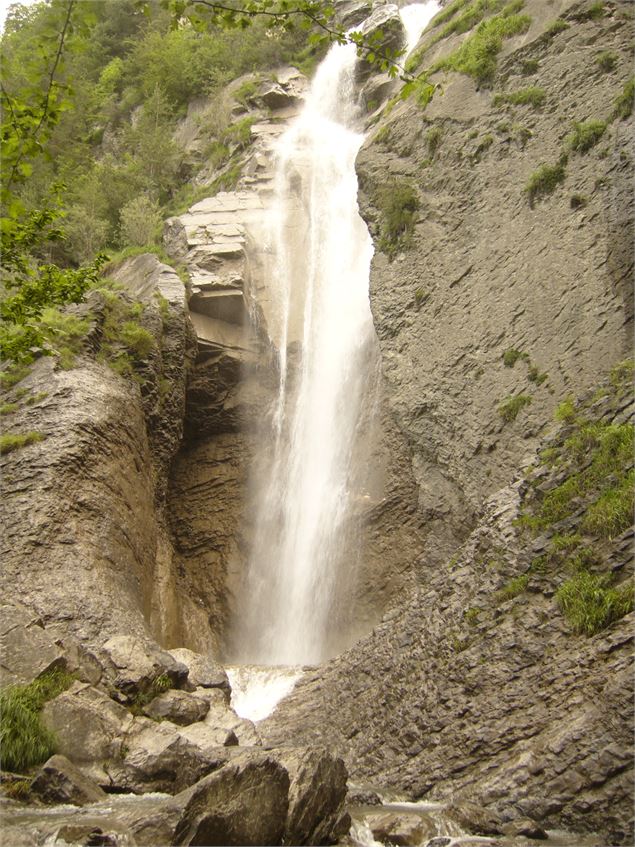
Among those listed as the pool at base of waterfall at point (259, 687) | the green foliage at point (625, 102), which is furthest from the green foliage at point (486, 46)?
the pool at base of waterfall at point (259, 687)

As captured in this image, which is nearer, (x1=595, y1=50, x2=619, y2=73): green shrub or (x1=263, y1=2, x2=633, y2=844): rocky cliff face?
(x1=263, y1=2, x2=633, y2=844): rocky cliff face

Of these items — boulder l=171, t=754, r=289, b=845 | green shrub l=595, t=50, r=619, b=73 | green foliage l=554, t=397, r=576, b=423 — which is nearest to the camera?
boulder l=171, t=754, r=289, b=845

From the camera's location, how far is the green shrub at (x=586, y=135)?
49.7 feet

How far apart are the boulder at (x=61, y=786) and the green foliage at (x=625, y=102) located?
15.2 meters

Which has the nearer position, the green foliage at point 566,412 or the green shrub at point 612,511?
the green shrub at point 612,511

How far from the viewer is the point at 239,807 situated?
6281mm

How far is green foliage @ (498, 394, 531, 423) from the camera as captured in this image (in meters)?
13.9

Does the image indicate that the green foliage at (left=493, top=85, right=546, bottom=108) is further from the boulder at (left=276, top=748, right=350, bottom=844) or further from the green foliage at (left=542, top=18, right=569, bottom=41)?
the boulder at (left=276, top=748, right=350, bottom=844)

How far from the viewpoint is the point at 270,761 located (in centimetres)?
679

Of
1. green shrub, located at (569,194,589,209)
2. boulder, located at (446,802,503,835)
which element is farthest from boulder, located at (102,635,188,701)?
green shrub, located at (569,194,589,209)

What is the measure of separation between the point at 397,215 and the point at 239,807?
15380 mm

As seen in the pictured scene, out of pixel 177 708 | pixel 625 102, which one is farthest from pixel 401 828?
pixel 625 102

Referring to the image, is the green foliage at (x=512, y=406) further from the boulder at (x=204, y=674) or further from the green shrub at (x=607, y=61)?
the green shrub at (x=607, y=61)

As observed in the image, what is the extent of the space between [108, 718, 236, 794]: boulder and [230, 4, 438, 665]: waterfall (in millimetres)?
7776
